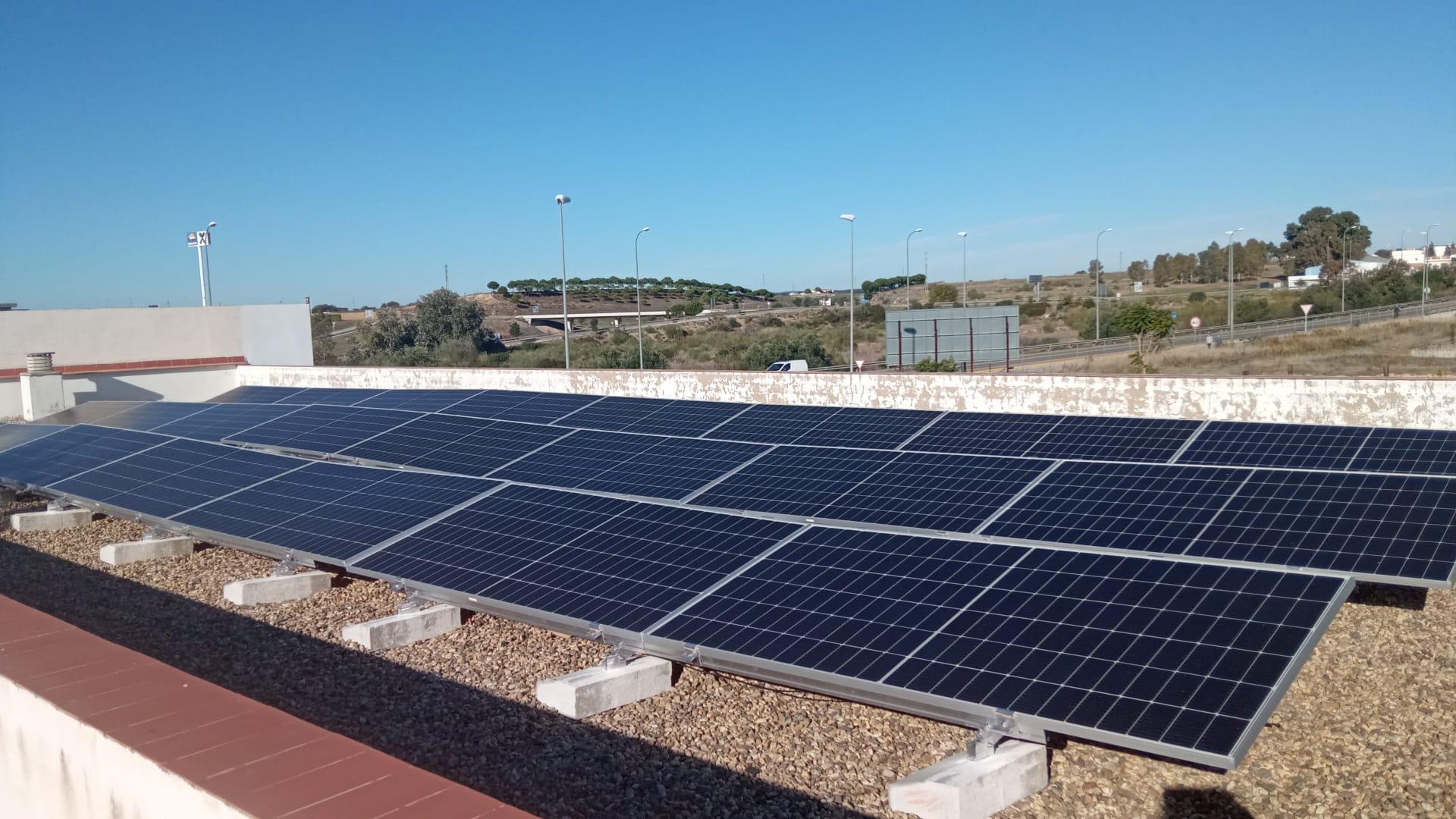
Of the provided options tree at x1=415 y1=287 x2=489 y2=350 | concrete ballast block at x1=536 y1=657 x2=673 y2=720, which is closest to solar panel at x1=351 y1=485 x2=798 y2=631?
concrete ballast block at x1=536 y1=657 x2=673 y2=720

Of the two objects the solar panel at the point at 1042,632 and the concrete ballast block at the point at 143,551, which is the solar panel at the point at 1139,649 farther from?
the concrete ballast block at the point at 143,551

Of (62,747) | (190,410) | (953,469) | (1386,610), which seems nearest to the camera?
(62,747)

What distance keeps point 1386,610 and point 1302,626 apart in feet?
20.2

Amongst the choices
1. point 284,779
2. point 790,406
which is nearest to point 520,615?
point 284,779

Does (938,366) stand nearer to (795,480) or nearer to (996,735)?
(795,480)

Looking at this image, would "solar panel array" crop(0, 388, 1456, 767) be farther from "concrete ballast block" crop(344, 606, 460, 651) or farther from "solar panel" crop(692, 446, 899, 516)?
"concrete ballast block" crop(344, 606, 460, 651)

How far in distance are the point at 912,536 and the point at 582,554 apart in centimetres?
361

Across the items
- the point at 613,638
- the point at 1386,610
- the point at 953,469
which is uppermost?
the point at 953,469

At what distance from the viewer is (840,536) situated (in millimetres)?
10891

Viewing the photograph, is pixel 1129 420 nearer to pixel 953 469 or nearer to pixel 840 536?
pixel 953 469

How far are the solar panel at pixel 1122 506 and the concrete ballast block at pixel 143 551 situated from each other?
1350 cm

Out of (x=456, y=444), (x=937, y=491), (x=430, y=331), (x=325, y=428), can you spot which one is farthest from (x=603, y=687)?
(x=430, y=331)

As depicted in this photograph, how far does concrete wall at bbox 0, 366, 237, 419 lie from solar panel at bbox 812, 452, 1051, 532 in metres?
24.7

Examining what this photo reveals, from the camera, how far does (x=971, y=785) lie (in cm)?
720
